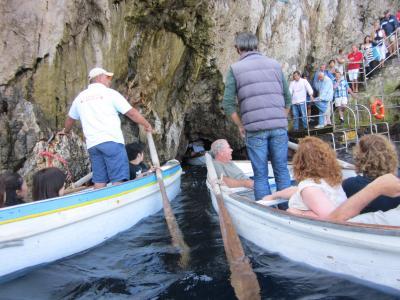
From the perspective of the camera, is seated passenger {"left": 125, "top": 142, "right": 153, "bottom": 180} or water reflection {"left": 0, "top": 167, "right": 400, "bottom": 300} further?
seated passenger {"left": 125, "top": 142, "right": 153, "bottom": 180}

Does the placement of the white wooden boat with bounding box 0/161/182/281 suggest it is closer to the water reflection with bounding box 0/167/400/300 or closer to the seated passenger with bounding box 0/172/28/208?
the water reflection with bounding box 0/167/400/300

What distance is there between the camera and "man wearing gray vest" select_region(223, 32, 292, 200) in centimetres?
527

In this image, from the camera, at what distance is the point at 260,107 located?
527cm

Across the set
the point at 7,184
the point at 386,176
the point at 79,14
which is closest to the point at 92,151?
the point at 7,184

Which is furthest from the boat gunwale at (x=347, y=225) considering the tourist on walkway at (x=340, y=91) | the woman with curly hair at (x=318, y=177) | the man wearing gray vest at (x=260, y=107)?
the tourist on walkway at (x=340, y=91)

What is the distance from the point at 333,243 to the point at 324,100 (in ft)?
32.5

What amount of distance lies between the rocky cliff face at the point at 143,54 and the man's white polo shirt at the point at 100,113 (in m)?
2.20

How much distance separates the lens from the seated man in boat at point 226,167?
250 inches

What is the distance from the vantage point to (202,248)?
536 cm

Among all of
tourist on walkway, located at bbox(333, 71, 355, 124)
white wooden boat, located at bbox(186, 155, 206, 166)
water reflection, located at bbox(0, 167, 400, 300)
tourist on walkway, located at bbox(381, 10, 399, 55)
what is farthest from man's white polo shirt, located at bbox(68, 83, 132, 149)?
tourist on walkway, located at bbox(381, 10, 399, 55)

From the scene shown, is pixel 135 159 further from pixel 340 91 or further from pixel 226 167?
pixel 340 91

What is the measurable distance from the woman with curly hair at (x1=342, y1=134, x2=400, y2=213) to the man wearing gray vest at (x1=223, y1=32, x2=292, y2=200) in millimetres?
1632

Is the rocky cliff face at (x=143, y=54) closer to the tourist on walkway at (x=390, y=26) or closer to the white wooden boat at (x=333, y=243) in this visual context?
the tourist on walkway at (x=390, y=26)

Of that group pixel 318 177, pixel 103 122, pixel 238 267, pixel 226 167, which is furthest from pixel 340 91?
pixel 238 267
